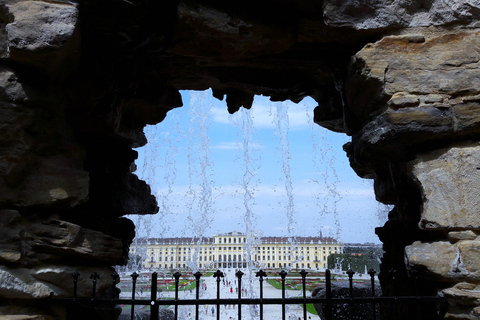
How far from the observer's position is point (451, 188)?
2.19 metres

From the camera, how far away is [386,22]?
2.51 meters

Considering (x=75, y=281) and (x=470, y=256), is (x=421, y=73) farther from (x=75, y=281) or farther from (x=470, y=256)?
(x=75, y=281)

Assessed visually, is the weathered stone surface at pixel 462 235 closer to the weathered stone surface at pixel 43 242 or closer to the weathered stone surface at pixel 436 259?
the weathered stone surface at pixel 436 259

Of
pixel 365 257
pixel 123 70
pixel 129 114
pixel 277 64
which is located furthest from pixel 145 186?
pixel 365 257

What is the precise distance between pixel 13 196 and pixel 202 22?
1.68 metres

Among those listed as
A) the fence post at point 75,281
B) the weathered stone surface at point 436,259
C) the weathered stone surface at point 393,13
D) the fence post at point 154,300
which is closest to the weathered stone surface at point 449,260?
the weathered stone surface at point 436,259

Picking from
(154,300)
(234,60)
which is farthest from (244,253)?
(154,300)

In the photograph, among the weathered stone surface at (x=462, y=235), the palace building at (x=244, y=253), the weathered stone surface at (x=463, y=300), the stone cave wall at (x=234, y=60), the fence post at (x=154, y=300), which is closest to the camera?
the weathered stone surface at (x=463, y=300)

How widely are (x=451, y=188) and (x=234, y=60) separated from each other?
1.92 m

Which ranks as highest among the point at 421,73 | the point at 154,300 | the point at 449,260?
the point at 421,73

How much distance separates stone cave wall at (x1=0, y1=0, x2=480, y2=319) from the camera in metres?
2.22

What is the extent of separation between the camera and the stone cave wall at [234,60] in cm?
222

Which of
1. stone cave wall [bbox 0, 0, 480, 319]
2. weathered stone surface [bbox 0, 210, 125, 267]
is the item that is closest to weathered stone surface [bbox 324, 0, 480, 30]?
stone cave wall [bbox 0, 0, 480, 319]

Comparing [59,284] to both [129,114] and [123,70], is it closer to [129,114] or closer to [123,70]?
[123,70]
